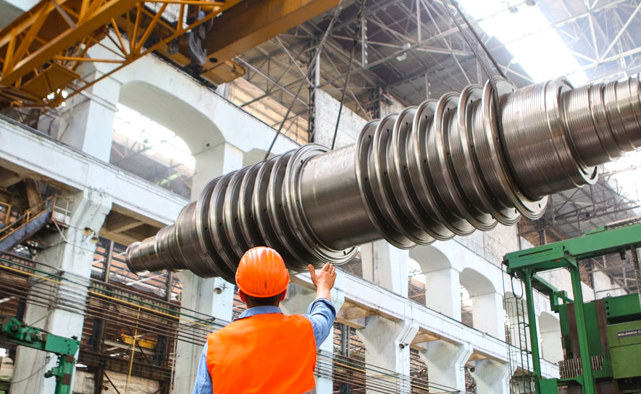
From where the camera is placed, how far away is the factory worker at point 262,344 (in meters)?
2.26

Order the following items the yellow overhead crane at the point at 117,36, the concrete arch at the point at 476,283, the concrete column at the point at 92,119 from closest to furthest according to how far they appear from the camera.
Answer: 1. the yellow overhead crane at the point at 117,36
2. the concrete column at the point at 92,119
3. the concrete arch at the point at 476,283

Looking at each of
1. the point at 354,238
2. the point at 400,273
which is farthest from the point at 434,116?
the point at 400,273

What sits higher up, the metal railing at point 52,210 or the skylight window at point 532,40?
the skylight window at point 532,40

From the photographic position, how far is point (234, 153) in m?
15.4

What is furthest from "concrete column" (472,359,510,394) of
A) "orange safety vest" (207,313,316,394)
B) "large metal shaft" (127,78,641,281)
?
"orange safety vest" (207,313,316,394)

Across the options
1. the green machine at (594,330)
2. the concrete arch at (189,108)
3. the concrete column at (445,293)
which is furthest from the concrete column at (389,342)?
the green machine at (594,330)

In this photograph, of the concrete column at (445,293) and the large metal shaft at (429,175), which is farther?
the concrete column at (445,293)

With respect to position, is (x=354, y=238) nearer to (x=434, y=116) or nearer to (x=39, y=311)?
(x=434, y=116)

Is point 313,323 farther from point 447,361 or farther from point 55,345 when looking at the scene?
point 447,361

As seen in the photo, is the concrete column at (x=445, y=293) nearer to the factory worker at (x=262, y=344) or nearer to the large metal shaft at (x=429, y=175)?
the large metal shaft at (x=429, y=175)

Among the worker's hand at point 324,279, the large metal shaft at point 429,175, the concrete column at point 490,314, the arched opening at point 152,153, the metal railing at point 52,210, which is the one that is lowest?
the worker's hand at point 324,279

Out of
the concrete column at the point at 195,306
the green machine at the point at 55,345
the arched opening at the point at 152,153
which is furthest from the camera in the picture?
the arched opening at the point at 152,153

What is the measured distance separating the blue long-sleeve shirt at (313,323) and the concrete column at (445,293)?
18529 millimetres

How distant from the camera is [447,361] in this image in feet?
67.5
